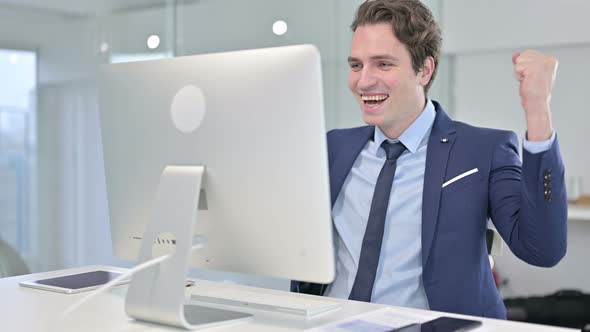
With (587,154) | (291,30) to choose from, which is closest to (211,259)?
(291,30)

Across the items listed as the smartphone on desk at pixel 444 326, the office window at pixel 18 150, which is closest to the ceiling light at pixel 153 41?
the office window at pixel 18 150

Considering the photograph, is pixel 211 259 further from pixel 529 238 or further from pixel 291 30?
pixel 291 30

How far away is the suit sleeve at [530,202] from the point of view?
1.82 metres

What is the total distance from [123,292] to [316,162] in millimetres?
755

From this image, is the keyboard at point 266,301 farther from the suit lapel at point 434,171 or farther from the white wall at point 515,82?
the white wall at point 515,82

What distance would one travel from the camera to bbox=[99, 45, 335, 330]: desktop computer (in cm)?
152

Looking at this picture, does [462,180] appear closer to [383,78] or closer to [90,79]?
[383,78]

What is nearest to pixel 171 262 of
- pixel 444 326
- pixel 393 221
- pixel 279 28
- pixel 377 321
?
pixel 377 321

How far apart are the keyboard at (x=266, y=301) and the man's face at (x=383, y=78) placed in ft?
1.79

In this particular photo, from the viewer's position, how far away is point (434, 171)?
82.3 inches

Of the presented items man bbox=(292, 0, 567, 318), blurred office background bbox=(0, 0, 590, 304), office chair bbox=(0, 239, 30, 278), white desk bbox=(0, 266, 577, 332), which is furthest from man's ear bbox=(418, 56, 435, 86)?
office chair bbox=(0, 239, 30, 278)

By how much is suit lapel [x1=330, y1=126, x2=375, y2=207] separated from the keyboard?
15.4 inches

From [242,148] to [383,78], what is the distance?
669mm

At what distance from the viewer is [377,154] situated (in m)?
2.24
